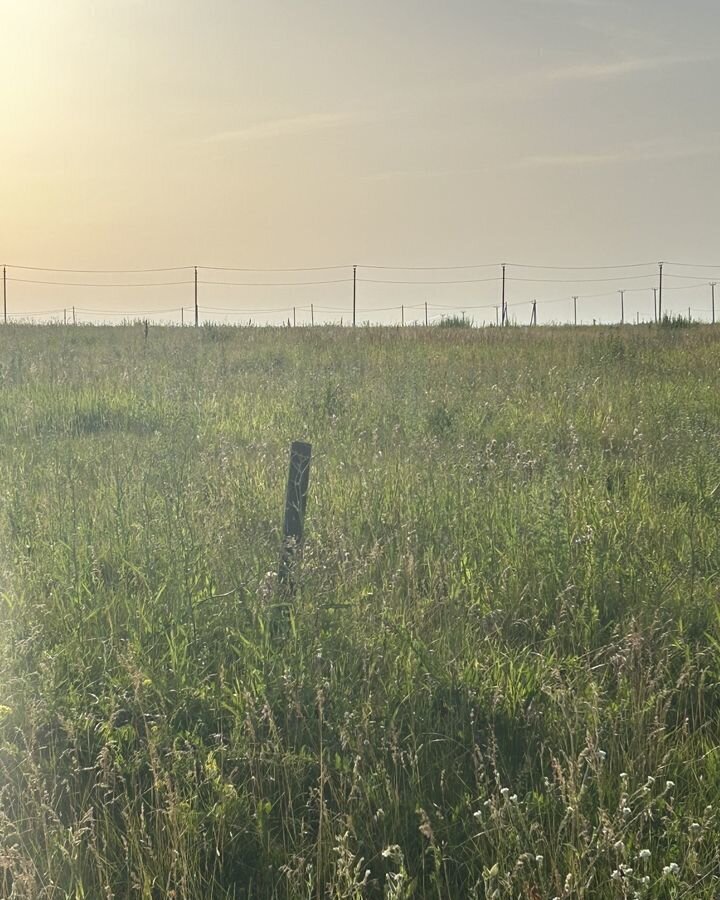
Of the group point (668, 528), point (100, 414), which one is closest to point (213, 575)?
point (668, 528)

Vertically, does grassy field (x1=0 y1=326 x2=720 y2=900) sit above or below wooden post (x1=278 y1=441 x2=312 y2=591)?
below

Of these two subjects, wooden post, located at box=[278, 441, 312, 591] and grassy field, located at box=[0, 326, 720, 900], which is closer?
grassy field, located at box=[0, 326, 720, 900]

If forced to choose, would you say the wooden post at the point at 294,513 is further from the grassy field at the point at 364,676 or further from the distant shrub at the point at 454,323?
the distant shrub at the point at 454,323

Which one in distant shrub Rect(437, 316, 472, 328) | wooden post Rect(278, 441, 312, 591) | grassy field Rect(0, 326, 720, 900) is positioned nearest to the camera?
grassy field Rect(0, 326, 720, 900)

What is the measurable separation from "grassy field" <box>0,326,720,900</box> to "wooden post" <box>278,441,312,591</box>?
81 mm

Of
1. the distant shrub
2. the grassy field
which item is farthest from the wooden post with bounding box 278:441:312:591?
the distant shrub

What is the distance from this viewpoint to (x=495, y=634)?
3.93 metres

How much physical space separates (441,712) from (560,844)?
0.84 meters

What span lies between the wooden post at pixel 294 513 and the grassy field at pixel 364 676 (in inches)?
3.2

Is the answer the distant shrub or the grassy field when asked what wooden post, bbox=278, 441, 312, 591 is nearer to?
the grassy field

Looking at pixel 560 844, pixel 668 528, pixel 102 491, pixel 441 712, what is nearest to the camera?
pixel 560 844

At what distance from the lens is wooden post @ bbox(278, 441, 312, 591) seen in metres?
4.13

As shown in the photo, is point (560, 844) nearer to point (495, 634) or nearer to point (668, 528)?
point (495, 634)

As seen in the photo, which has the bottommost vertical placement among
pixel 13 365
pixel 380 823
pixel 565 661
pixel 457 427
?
pixel 380 823
